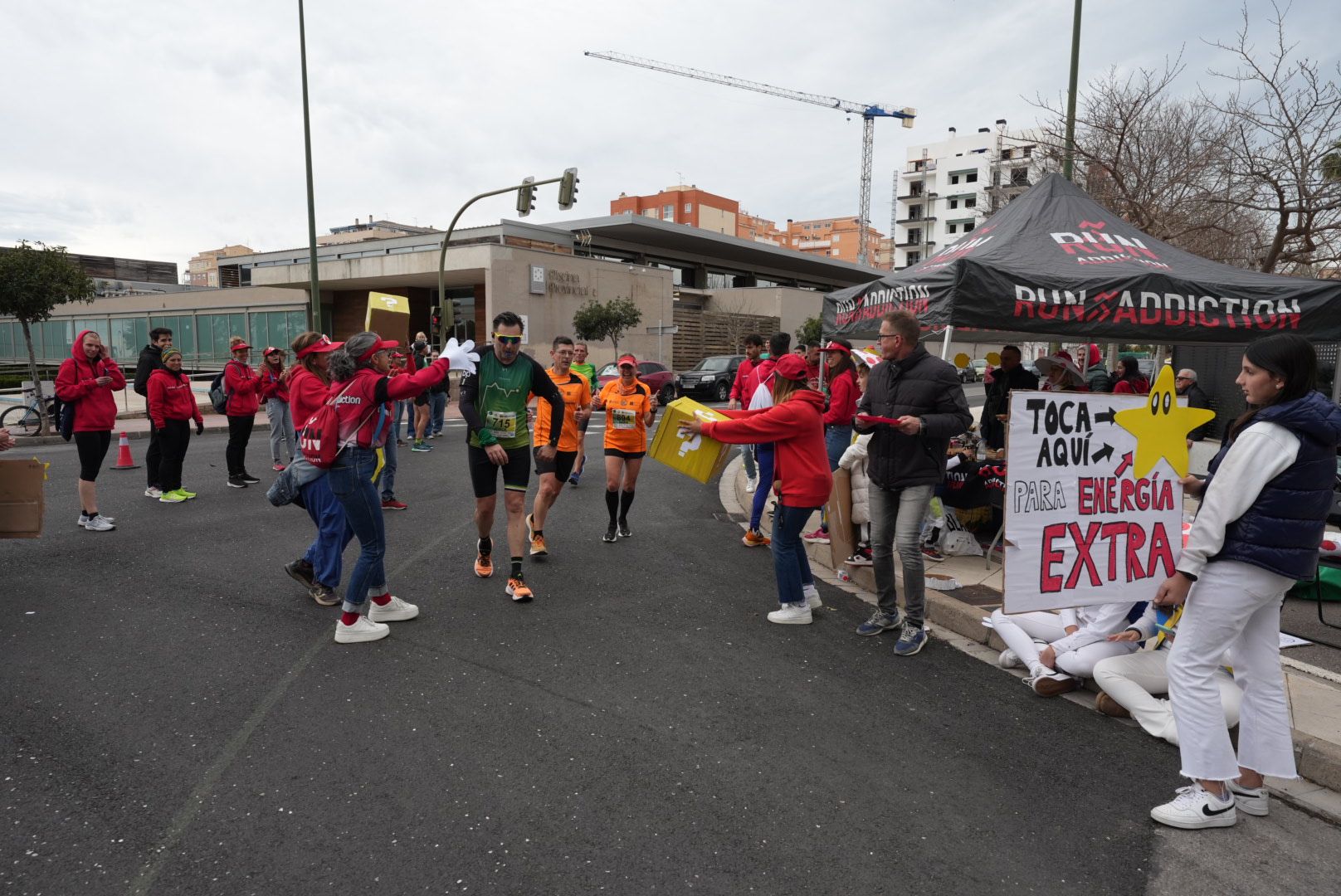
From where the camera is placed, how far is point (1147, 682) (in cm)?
393

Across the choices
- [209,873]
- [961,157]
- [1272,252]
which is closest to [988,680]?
[209,873]

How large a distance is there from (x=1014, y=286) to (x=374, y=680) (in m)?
5.39

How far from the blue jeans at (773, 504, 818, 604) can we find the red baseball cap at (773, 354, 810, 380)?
80 centimetres

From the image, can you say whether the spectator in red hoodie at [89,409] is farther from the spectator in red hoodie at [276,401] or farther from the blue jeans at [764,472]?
the blue jeans at [764,472]

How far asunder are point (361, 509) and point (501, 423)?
1.19m

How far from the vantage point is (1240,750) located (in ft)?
10.4

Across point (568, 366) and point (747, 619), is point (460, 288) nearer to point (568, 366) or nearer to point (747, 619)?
point (568, 366)

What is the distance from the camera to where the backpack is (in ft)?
15.1

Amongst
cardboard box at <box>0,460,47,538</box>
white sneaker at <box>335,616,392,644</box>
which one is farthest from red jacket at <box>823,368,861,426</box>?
cardboard box at <box>0,460,47,538</box>

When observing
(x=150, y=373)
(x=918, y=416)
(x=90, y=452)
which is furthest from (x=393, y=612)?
(x=150, y=373)

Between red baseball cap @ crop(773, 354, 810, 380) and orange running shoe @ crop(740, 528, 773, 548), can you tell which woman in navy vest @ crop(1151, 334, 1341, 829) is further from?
orange running shoe @ crop(740, 528, 773, 548)

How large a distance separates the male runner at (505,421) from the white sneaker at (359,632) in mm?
966

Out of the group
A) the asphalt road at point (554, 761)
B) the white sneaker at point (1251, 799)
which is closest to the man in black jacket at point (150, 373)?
the asphalt road at point (554, 761)

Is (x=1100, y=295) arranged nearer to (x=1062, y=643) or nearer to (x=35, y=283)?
(x=1062, y=643)
